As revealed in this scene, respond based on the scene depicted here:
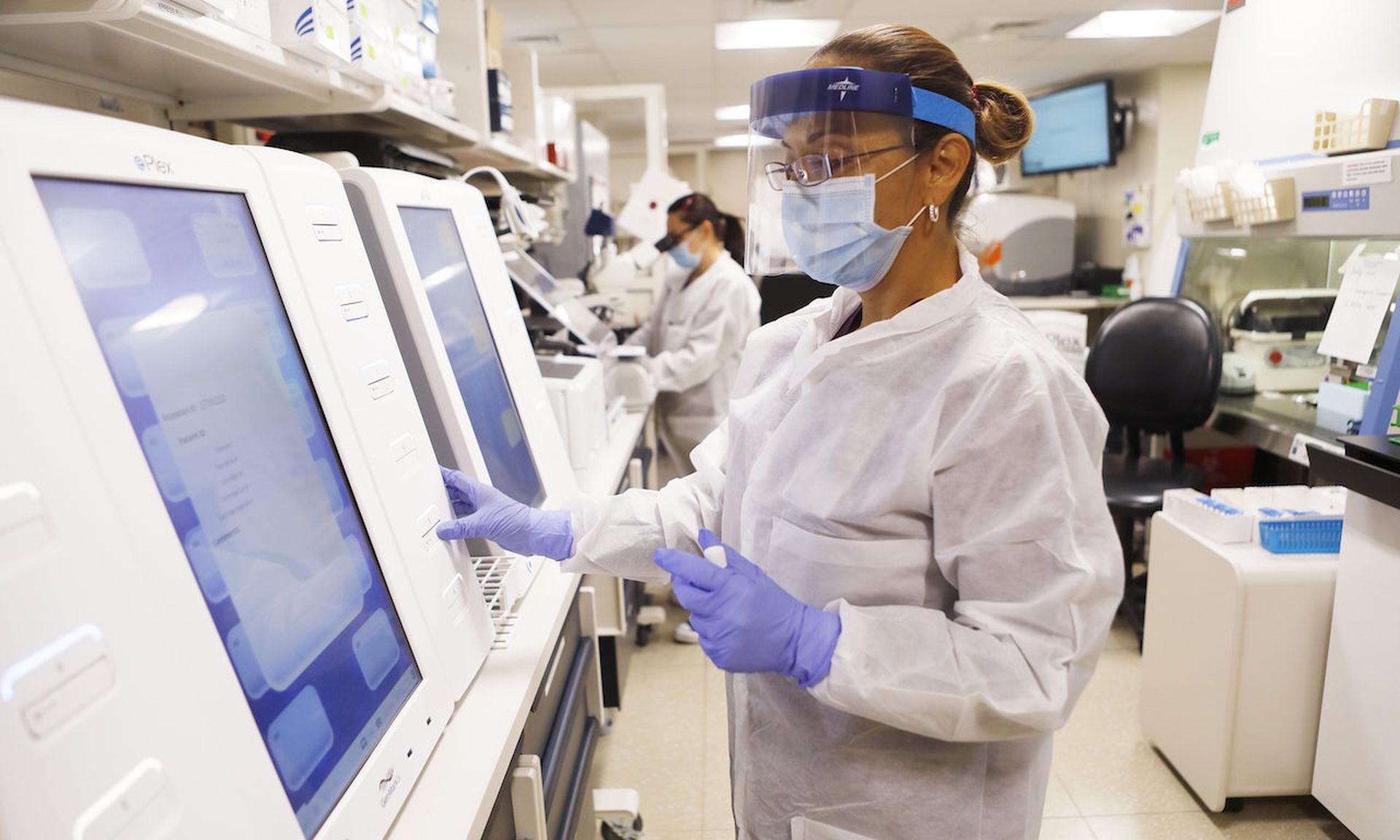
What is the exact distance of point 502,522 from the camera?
1149 mm

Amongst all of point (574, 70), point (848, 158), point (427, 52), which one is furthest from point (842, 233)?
point (574, 70)

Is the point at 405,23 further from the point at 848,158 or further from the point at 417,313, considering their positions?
the point at 848,158

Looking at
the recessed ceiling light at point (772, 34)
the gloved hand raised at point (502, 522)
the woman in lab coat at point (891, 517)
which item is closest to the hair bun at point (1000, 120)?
the woman in lab coat at point (891, 517)

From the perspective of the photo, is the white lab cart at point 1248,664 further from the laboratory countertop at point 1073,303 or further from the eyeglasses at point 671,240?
the laboratory countertop at point 1073,303

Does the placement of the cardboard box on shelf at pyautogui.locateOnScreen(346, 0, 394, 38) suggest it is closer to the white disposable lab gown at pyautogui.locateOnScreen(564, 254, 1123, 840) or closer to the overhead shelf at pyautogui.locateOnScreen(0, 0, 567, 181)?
the overhead shelf at pyautogui.locateOnScreen(0, 0, 567, 181)

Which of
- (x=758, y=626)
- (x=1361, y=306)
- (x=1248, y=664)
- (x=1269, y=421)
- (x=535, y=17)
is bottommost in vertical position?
(x=1248, y=664)

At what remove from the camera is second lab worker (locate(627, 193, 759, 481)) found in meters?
3.36

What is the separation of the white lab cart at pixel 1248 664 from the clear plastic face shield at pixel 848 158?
4.81ft

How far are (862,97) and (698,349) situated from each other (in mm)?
2350

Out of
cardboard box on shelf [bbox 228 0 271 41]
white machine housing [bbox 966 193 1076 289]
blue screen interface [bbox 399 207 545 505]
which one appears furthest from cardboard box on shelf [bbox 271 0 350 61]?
white machine housing [bbox 966 193 1076 289]

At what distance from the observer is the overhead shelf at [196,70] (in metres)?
0.99

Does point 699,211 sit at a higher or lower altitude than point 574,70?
lower

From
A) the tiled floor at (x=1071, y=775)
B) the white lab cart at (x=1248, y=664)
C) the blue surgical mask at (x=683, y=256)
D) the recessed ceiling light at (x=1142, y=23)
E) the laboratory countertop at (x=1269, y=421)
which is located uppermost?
the recessed ceiling light at (x=1142, y=23)

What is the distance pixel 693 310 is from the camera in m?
3.46
